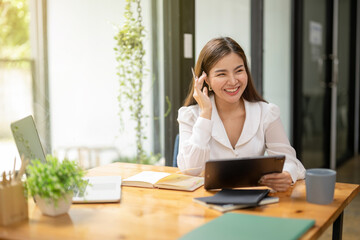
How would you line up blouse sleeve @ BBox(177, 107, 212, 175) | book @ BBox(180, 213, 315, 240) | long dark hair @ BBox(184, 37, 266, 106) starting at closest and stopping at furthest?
book @ BBox(180, 213, 315, 240), blouse sleeve @ BBox(177, 107, 212, 175), long dark hair @ BBox(184, 37, 266, 106)

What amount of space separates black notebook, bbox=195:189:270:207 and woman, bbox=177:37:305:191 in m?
0.41

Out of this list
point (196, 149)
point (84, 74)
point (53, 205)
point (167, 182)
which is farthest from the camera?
point (84, 74)

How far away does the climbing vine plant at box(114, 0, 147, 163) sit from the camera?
276 centimetres

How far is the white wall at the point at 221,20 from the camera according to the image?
10.6 feet

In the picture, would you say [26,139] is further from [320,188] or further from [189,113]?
[320,188]

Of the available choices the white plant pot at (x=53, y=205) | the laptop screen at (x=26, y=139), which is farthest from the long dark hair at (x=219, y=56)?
the white plant pot at (x=53, y=205)

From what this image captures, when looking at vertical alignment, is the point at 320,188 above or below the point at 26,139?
below

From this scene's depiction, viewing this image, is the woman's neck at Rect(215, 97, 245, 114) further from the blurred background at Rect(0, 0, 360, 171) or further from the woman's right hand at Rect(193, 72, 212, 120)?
the blurred background at Rect(0, 0, 360, 171)

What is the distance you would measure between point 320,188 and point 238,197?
0.87 feet

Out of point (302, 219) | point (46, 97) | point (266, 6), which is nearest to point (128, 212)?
point (302, 219)

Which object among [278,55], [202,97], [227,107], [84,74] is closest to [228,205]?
[202,97]

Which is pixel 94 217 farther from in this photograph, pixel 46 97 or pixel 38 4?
pixel 38 4

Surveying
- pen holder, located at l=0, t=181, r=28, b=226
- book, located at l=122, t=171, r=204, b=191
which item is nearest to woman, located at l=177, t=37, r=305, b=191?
book, located at l=122, t=171, r=204, b=191

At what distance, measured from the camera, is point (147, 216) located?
4.42 ft
